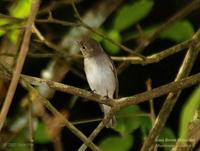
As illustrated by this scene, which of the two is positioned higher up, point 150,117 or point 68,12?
point 68,12

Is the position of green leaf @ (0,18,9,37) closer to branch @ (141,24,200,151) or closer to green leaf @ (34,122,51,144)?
green leaf @ (34,122,51,144)

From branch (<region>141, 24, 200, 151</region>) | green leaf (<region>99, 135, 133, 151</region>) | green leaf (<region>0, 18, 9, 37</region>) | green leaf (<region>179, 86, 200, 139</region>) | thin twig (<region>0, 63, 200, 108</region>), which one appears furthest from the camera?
green leaf (<region>0, 18, 9, 37</region>)

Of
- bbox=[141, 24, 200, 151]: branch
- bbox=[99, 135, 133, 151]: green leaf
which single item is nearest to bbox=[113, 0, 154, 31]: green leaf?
bbox=[141, 24, 200, 151]: branch

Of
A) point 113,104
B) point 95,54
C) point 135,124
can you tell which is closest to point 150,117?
point 135,124

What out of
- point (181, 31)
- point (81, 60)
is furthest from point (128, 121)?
point (81, 60)

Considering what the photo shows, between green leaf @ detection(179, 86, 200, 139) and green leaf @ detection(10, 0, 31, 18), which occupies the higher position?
green leaf @ detection(10, 0, 31, 18)

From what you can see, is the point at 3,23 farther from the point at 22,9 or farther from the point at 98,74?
the point at 98,74

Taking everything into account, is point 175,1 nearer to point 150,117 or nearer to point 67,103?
point 67,103
